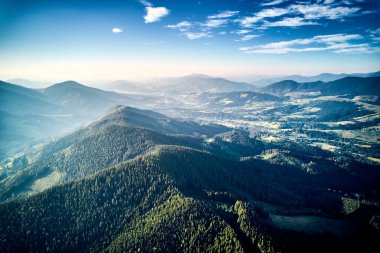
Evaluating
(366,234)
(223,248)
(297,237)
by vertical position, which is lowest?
(366,234)

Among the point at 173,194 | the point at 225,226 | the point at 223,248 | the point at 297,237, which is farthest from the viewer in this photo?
the point at 173,194

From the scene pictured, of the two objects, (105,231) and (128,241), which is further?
(105,231)

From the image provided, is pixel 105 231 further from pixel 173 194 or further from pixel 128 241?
pixel 173 194

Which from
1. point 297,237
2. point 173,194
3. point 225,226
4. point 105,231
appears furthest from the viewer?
point 173,194

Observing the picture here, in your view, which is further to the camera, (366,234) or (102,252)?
(366,234)

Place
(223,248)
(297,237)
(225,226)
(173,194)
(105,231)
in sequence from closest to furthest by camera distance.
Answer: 1. (223,248)
2. (225,226)
3. (297,237)
4. (105,231)
5. (173,194)

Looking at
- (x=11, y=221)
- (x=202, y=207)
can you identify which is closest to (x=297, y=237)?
(x=202, y=207)

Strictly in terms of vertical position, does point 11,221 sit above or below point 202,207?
below

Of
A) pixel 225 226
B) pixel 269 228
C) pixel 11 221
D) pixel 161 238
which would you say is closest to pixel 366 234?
pixel 269 228

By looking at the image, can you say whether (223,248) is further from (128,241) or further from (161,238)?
(128,241)
